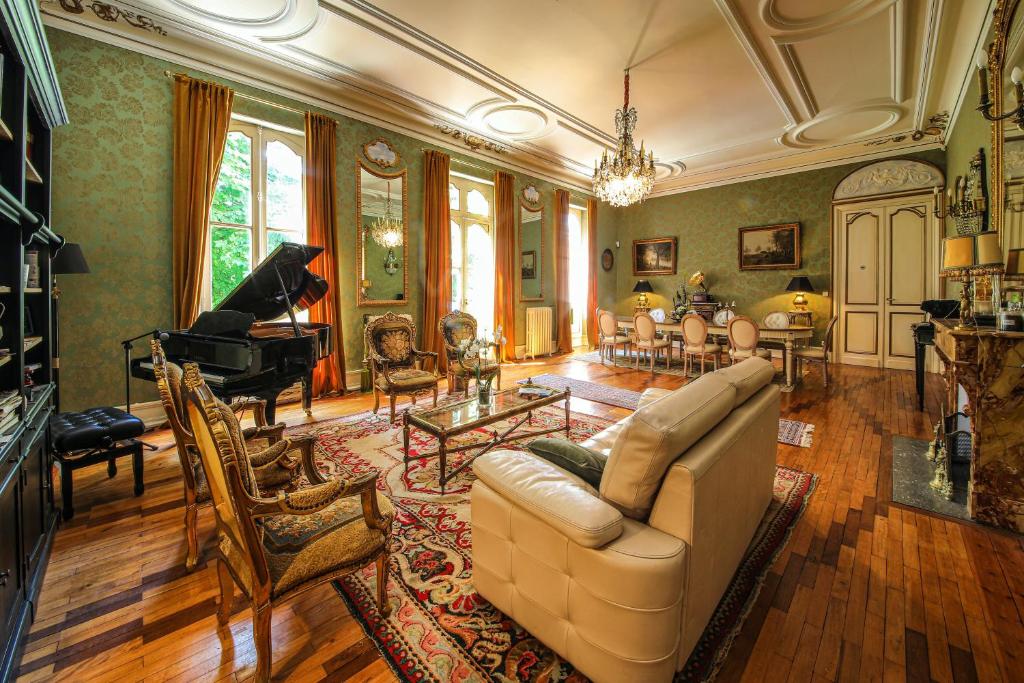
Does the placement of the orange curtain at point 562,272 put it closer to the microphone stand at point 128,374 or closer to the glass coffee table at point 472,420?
the glass coffee table at point 472,420

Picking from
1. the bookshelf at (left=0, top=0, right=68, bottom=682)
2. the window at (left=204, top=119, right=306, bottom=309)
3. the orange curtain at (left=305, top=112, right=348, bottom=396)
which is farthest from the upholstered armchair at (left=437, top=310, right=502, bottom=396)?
the bookshelf at (left=0, top=0, right=68, bottom=682)

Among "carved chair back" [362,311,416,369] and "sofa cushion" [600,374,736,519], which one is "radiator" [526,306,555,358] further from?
"sofa cushion" [600,374,736,519]

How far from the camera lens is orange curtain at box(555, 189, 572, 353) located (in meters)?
8.10

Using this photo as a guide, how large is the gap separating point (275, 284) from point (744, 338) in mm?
5240

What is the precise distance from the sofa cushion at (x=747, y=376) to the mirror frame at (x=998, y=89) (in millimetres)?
2543

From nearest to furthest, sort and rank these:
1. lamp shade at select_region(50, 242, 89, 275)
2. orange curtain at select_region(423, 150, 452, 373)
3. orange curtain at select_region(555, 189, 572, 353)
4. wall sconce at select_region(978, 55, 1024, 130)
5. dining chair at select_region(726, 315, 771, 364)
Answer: wall sconce at select_region(978, 55, 1024, 130) → lamp shade at select_region(50, 242, 89, 275) → dining chair at select_region(726, 315, 771, 364) → orange curtain at select_region(423, 150, 452, 373) → orange curtain at select_region(555, 189, 572, 353)

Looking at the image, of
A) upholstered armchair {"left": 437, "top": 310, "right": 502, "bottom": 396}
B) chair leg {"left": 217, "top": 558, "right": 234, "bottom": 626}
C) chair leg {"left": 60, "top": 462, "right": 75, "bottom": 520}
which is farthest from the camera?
upholstered armchair {"left": 437, "top": 310, "right": 502, "bottom": 396}

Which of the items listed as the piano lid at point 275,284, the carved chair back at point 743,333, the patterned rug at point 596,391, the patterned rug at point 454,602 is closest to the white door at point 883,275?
the carved chair back at point 743,333

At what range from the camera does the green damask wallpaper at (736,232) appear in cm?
727

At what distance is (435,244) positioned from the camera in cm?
602

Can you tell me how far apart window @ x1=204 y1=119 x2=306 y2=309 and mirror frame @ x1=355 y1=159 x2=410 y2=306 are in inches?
24.7

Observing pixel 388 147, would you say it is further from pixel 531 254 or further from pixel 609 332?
pixel 609 332

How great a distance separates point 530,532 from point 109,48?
5144 mm

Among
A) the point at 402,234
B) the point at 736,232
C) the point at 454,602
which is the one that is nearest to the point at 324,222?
the point at 402,234
